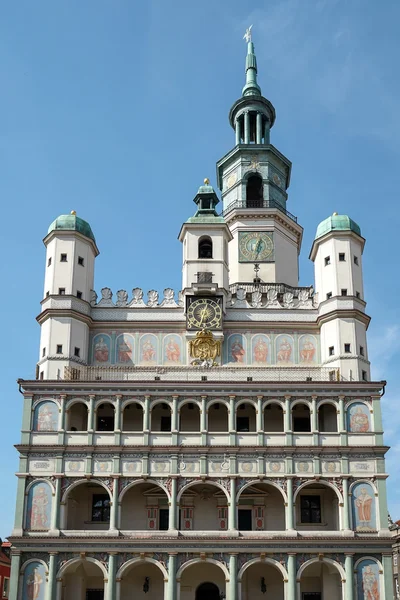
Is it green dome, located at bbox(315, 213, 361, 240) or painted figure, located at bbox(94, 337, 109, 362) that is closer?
painted figure, located at bbox(94, 337, 109, 362)

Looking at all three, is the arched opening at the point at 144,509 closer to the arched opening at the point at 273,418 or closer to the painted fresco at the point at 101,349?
the arched opening at the point at 273,418

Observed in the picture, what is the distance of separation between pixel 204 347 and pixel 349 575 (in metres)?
15.5

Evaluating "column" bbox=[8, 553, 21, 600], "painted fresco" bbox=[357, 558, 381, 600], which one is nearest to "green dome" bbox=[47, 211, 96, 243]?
"column" bbox=[8, 553, 21, 600]

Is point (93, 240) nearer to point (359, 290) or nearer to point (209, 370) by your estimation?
point (209, 370)

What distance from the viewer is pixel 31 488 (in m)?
45.1

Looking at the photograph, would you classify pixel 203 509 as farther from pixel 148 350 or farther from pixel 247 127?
pixel 247 127

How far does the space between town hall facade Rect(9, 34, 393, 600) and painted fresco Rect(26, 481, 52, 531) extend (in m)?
0.08

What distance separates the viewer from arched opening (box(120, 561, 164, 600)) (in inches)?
1794

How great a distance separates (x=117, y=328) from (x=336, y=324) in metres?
13.4

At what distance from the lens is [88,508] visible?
47.2 m

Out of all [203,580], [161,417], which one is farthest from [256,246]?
[203,580]

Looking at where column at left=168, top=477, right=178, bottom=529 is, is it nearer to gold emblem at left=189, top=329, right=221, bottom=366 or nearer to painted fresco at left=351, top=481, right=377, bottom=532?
gold emblem at left=189, top=329, right=221, bottom=366

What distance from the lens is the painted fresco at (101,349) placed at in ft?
167

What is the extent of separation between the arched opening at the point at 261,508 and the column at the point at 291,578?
9.43ft
